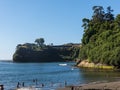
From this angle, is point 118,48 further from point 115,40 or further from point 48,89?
point 48,89

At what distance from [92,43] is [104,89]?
120 meters

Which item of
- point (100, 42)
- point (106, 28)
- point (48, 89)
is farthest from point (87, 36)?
point (48, 89)

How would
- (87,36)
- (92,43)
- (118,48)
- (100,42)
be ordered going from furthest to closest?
1. (87,36)
2. (92,43)
3. (100,42)
4. (118,48)

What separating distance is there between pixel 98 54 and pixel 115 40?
1136cm

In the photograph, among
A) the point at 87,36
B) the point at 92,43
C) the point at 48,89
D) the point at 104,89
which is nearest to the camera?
the point at 104,89

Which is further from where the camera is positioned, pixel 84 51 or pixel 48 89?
pixel 84 51

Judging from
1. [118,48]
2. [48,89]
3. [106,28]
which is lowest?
[48,89]

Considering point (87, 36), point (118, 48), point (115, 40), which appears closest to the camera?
point (118, 48)

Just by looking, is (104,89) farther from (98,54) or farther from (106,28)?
(106,28)

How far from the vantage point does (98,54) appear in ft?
533

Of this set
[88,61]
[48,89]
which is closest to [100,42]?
[88,61]

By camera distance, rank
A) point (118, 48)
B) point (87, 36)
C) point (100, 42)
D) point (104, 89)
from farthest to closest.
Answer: point (87, 36), point (100, 42), point (118, 48), point (104, 89)

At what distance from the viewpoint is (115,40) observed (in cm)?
15512

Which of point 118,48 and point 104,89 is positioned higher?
point 118,48
